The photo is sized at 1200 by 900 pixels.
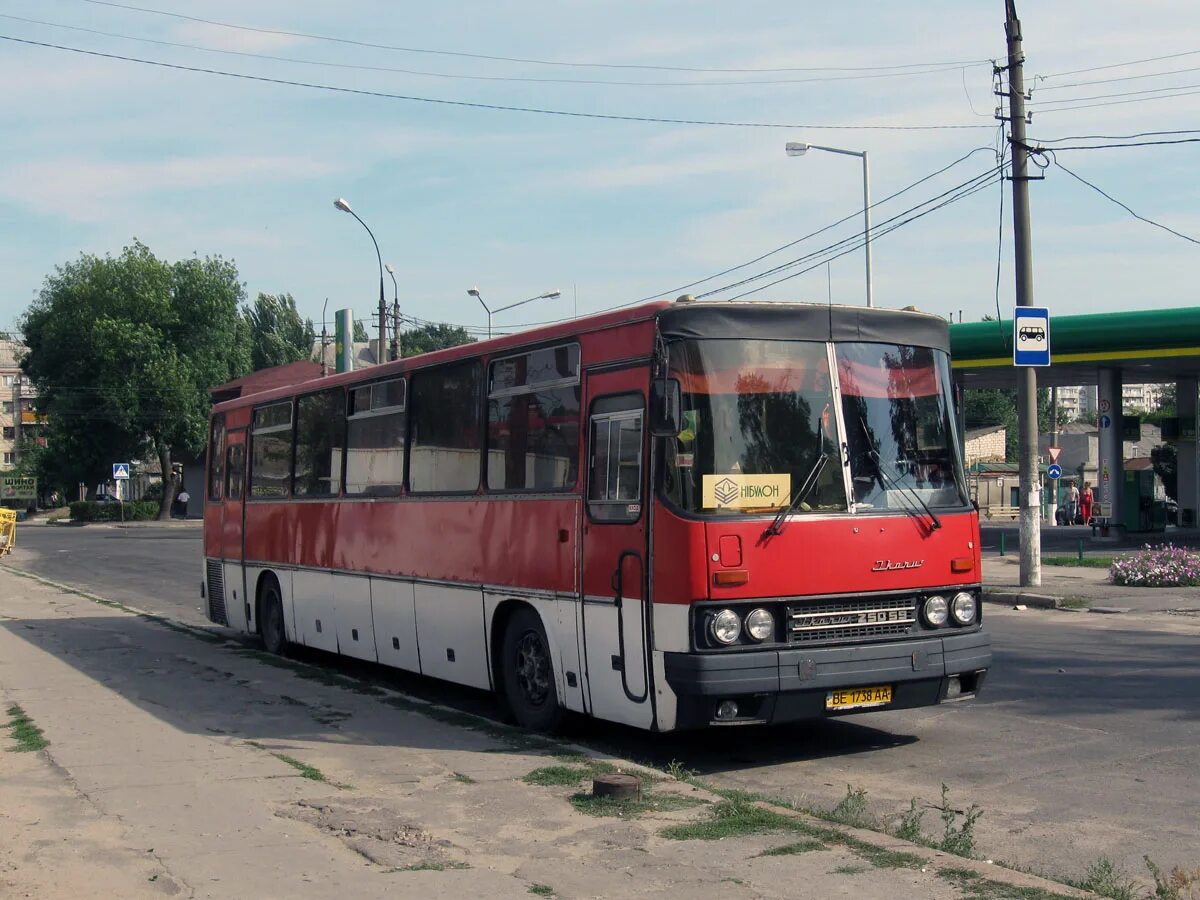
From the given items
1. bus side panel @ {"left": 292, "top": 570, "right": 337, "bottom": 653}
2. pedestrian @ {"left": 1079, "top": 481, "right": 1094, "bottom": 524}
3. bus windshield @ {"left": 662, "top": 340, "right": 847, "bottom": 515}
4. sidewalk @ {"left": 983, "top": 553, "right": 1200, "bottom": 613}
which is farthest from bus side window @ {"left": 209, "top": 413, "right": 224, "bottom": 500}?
pedestrian @ {"left": 1079, "top": 481, "right": 1094, "bottom": 524}

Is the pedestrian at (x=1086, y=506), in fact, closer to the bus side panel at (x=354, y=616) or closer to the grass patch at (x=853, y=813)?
the bus side panel at (x=354, y=616)

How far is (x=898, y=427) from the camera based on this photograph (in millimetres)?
8977

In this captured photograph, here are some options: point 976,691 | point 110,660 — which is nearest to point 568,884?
point 976,691

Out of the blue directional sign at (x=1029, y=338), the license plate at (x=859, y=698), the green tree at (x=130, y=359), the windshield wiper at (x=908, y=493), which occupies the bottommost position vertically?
the license plate at (x=859, y=698)

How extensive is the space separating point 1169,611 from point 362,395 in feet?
39.9

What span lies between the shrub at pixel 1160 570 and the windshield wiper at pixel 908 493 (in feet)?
50.1

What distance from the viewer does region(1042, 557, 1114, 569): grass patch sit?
2647 cm

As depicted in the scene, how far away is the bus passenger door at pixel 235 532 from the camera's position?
17.0m

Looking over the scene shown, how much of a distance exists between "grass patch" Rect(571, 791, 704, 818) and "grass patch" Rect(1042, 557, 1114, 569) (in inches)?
826

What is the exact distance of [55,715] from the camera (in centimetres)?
1101

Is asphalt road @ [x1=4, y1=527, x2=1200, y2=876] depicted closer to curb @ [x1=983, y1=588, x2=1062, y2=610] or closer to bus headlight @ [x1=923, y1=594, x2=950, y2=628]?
bus headlight @ [x1=923, y1=594, x2=950, y2=628]

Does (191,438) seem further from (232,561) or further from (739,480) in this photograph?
(739,480)

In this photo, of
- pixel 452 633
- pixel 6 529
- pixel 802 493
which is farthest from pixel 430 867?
pixel 6 529

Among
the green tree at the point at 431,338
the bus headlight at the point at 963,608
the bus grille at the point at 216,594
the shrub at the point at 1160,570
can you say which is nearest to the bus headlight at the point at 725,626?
the bus headlight at the point at 963,608
